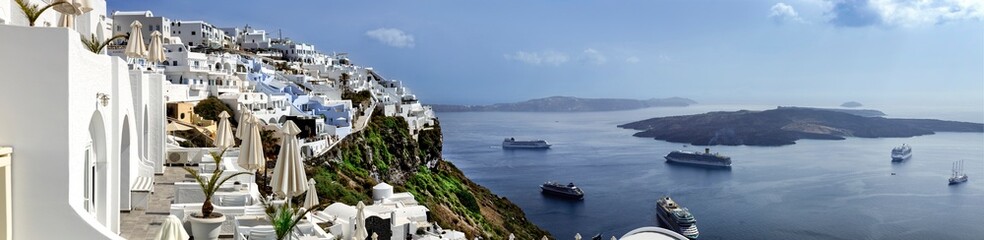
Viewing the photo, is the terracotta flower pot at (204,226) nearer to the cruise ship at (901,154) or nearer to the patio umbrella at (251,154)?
the patio umbrella at (251,154)

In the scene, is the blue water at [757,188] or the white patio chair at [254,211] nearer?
the white patio chair at [254,211]

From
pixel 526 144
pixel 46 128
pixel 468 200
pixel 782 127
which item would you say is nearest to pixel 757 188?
pixel 468 200

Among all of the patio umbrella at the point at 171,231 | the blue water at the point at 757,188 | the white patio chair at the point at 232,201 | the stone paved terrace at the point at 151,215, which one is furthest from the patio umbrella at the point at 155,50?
the blue water at the point at 757,188

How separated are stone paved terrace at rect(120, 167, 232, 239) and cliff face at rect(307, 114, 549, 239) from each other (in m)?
11.1

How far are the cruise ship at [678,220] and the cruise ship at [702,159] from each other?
30.8 metres

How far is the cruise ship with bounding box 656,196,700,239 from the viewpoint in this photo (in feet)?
134

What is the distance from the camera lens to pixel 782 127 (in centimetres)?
11494

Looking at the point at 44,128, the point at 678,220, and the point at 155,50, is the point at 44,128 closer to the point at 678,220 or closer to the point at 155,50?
the point at 155,50

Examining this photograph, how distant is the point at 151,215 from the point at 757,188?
186 ft

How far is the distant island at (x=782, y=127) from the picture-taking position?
109250mm

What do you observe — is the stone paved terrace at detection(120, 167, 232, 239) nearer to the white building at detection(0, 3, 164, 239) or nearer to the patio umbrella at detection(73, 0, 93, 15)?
the white building at detection(0, 3, 164, 239)

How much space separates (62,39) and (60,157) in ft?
2.51

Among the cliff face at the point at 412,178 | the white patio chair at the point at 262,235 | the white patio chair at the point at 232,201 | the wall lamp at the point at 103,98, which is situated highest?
the wall lamp at the point at 103,98

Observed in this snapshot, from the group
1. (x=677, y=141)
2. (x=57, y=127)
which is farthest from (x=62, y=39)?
(x=677, y=141)
